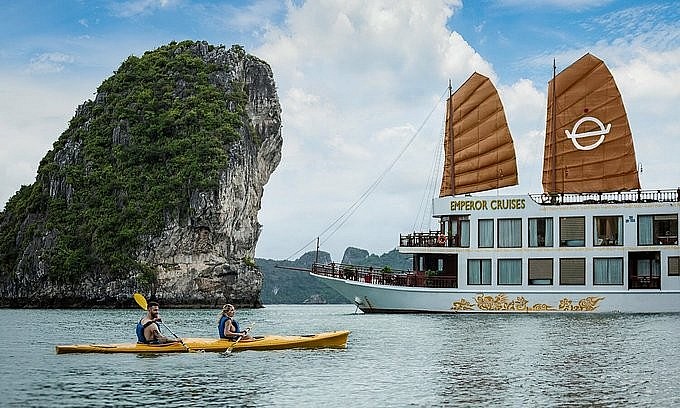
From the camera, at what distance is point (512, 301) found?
138ft

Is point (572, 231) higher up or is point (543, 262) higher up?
point (572, 231)

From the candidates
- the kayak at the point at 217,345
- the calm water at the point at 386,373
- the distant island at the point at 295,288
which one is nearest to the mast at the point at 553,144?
the calm water at the point at 386,373

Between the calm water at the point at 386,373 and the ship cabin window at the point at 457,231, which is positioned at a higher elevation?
the ship cabin window at the point at 457,231

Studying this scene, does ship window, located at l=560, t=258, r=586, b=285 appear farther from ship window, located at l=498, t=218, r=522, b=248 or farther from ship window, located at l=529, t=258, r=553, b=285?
ship window, located at l=498, t=218, r=522, b=248

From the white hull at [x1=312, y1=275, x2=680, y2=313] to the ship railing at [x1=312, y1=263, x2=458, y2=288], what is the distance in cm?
64

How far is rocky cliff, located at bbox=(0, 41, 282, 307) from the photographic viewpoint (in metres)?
72.7

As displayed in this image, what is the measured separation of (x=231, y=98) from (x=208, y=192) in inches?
461

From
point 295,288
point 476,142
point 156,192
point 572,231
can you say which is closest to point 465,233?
point 572,231

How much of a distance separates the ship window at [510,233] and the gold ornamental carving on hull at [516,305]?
2494 mm

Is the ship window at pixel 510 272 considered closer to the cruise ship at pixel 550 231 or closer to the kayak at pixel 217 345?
the cruise ship at pixel 550 231

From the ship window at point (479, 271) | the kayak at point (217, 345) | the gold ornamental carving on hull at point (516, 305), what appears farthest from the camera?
the ship window at point (479, 271)

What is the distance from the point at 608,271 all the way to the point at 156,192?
44066 mm

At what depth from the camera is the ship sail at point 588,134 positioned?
43500mm

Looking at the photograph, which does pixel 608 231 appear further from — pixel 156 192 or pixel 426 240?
pixel 156 192
